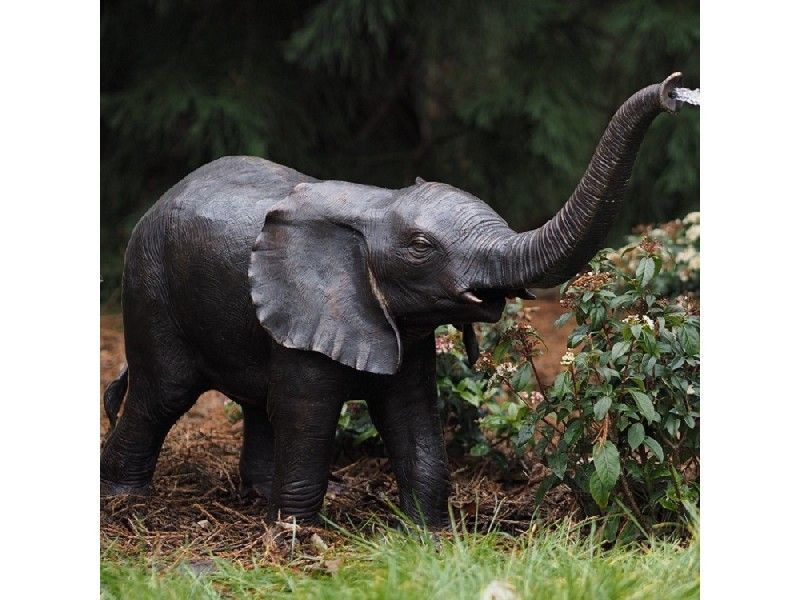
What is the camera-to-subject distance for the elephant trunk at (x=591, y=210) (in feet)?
12.6

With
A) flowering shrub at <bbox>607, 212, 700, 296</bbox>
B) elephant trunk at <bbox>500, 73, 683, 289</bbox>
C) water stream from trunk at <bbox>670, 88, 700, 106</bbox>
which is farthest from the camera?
flowering shrub at <bbox>607, 212, 700, 296</bbox>

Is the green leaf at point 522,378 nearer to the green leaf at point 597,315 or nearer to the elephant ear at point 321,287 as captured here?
the green leaf at point 597,315

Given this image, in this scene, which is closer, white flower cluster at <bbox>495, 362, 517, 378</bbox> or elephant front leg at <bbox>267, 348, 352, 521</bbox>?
elephant front leg at <bbox>267, 348, 352, 521</bbox>

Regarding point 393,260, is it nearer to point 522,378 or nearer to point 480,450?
point 522,378

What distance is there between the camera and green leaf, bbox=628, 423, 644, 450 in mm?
4668

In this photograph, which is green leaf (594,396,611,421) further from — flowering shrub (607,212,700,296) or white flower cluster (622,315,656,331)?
flowering shrub (607,212,700,296)

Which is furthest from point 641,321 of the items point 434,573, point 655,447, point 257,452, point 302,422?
point 257,452

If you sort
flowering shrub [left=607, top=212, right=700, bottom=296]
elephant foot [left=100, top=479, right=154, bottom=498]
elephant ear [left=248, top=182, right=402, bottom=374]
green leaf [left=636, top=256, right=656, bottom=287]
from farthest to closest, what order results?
flowering shrub [left=607, top=212, right=700, bottom=296]
elephant foot [left=100, top=479, right=154, bottom=498]
green leaf [left=636, top=256, right=656, bottom=287]
elephant ear [left=248, top=182, right=402, bottom=374]

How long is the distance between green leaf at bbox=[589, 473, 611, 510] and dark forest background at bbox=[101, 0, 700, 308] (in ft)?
16.3

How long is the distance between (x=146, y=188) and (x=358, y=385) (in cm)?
561

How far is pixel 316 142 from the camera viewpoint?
398 inches

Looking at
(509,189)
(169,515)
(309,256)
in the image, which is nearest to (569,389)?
(309,256)

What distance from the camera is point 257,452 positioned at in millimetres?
5668

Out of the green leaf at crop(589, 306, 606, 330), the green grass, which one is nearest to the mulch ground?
the green grass
